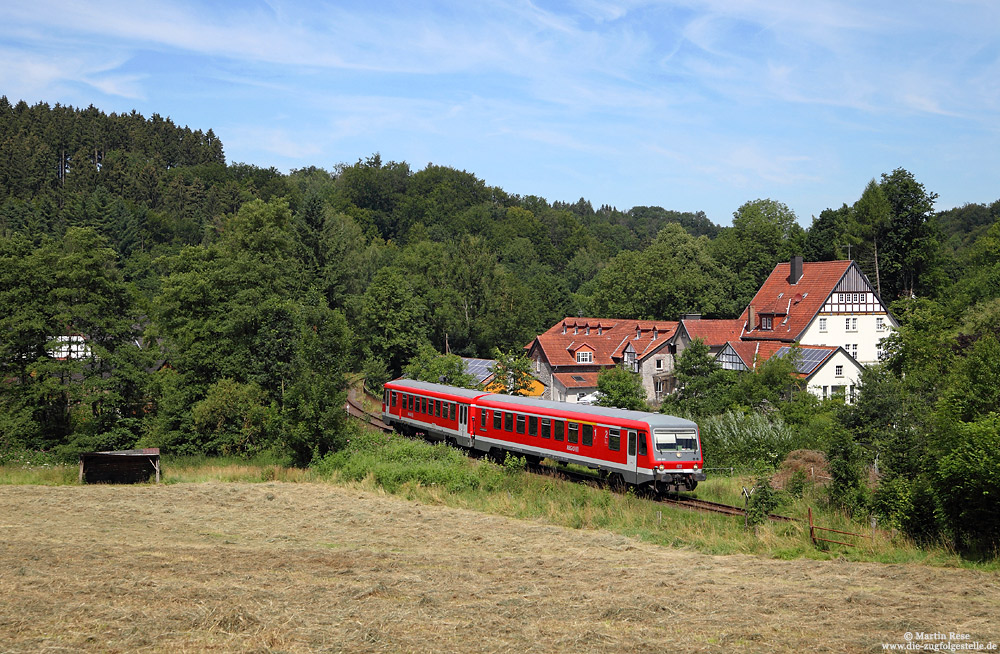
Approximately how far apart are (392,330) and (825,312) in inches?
1389

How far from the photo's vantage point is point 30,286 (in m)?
38.6

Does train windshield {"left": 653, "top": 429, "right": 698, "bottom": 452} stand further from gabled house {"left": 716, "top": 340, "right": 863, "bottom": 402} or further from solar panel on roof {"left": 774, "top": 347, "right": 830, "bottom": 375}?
solar panel on roof {"left": 774, "top": 347, "right": 830, "bottom": 375}

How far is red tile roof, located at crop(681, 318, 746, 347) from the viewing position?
64250 millimetres

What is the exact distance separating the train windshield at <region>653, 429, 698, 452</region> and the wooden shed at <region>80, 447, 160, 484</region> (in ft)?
62.0

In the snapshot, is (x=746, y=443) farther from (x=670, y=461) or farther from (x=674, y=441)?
(x=670, y=461)

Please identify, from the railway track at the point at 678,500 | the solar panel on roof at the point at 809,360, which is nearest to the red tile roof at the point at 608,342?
the solar panel on roof at the point at 809,360

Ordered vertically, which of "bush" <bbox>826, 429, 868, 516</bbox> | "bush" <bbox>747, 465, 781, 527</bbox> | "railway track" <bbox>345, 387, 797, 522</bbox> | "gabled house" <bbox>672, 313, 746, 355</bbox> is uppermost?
"gabled house" <bbox>672, 313, 746, 355</bbox>

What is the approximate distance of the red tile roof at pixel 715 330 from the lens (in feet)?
211

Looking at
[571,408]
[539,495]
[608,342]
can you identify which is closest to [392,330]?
[608,342]

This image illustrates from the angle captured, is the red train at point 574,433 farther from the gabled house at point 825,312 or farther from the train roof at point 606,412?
the gabled house at point 825,312

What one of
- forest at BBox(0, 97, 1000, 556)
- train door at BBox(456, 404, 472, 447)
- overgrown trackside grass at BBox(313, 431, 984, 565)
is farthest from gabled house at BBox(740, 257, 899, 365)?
overgrown trackside grass at BBox(313, 431, 984, 565)

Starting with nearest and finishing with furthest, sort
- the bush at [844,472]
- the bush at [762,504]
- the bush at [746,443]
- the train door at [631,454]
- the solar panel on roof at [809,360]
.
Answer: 1. the bush at [762,504]
2. the bush at [844,472]
3. the train door at [631,454]
4. the bush at [746,443]
5. the solar panel on roof at [809,360]

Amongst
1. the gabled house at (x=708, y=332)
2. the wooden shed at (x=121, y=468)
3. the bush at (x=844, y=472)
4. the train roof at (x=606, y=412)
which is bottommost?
the wooden shed at (x=121, y=468)

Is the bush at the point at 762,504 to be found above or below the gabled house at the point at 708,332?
below
